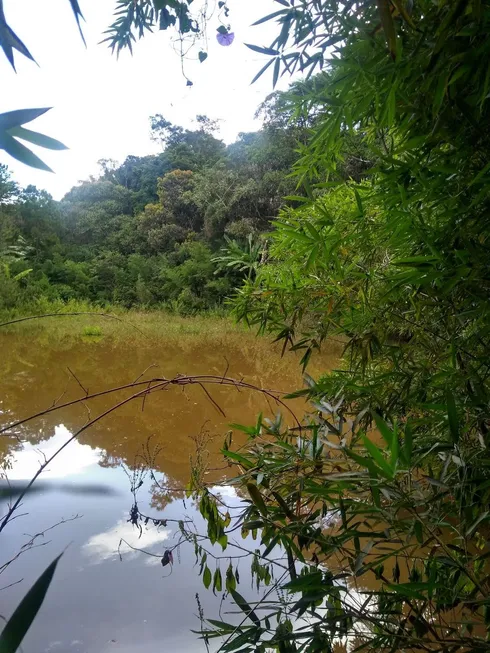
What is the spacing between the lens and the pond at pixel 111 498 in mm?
1303

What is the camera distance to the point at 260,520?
73 centimetres

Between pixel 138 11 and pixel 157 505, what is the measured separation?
1.76 m

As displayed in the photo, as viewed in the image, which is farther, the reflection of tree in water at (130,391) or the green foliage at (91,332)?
the green foliage at (91,332)

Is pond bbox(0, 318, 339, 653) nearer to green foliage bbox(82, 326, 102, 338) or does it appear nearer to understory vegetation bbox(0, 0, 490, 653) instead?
understory vegetation bbox(0, 0, 490, 653)

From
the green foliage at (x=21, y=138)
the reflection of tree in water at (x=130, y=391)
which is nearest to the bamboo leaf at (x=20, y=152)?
the green foliage at (x=21, y=138)

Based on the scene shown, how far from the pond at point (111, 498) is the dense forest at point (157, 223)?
3146 millimetres

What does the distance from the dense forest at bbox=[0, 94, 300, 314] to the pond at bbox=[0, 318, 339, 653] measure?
315 centimetres

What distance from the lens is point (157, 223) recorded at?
981 cm

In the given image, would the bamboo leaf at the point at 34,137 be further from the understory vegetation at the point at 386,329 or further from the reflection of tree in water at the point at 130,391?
the reflection of tree in water at the point at 130,391

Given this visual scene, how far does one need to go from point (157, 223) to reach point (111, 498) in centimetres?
847

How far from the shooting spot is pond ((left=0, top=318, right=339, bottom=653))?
1303 millimetres

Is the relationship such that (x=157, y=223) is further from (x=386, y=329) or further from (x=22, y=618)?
(x=22, y=618)

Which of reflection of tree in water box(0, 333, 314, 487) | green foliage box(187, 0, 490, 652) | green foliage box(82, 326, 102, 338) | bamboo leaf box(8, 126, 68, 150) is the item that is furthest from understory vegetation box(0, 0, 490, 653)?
green foliage box(82, 326, 102, 338)

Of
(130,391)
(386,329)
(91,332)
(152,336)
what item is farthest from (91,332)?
(386,329)
